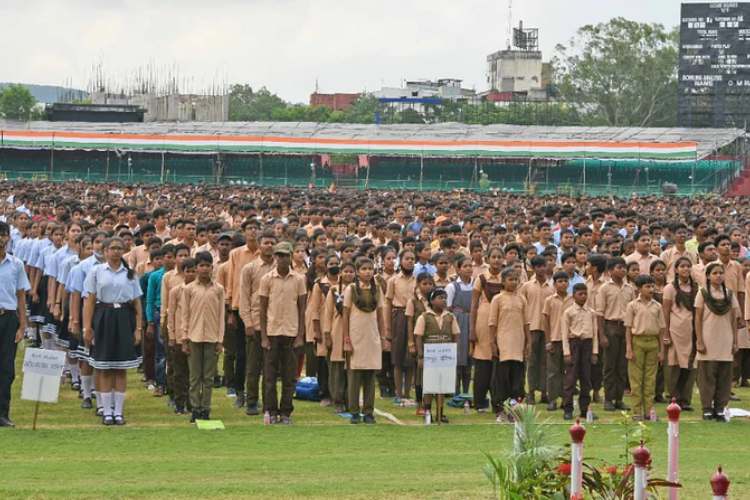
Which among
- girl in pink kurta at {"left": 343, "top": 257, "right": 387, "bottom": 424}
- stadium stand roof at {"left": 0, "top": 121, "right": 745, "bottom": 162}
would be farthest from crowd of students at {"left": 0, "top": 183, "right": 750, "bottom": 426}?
stadium stand roof at {"left": 0, "top": 121, "right": 745, "bottom": 162}

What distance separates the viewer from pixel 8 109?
126062 millimetres

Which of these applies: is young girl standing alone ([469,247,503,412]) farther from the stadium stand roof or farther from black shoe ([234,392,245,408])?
the stadium stand roof

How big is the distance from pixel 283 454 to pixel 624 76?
359ft

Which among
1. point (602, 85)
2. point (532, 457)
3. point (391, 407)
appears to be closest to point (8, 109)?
point (602, 85)

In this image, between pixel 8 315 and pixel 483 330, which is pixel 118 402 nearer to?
pixel 8 315

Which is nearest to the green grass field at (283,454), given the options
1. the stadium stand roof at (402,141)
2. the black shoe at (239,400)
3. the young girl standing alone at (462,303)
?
the black shoe at (239,400)

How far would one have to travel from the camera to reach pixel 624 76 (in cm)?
12000

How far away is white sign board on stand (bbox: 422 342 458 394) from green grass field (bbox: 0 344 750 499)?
43 cm

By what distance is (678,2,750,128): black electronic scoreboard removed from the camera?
6781 centimetres

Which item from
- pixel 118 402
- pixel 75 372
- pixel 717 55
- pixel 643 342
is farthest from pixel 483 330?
pixel 717 55

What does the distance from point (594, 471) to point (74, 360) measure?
35.1 feet

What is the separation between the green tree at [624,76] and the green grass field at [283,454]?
10423cm

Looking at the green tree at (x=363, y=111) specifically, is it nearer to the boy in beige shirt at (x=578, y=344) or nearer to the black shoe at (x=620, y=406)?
the black shoe at (x=620, y=406)

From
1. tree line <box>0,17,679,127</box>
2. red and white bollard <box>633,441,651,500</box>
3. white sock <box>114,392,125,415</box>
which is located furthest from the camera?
tree line <box>0,17,679,127</box>
